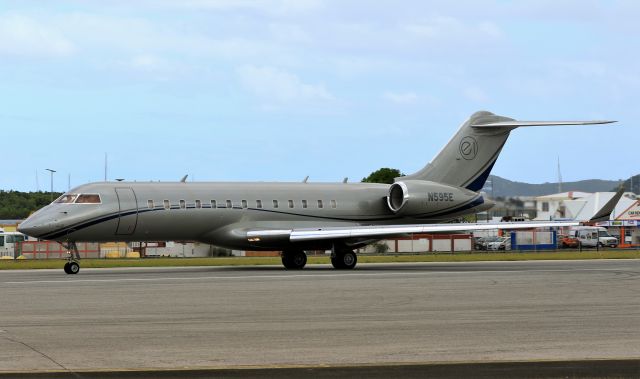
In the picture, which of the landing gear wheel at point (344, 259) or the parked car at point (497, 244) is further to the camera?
the parked car at point (497, 244)

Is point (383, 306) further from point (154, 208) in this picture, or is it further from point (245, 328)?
point (154, 208)

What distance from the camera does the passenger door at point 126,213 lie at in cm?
3784

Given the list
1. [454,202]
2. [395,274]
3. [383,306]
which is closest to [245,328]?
[383,306]

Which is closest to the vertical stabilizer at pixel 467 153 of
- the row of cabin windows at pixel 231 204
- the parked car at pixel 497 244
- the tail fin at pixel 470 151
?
the tail fin at pixel 470 151

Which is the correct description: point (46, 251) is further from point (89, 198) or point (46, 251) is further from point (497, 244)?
point (497, 244)

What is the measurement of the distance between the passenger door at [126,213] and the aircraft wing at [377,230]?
4647 mm

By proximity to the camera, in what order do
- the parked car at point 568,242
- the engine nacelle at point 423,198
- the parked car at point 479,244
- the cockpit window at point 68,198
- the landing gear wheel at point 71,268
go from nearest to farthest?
the landing gear wheel at point 71,268
the cockpit window at point 68,198
the engine nacelle at point 423,198
the parked car at point 479,244
the parked car at point 568,242

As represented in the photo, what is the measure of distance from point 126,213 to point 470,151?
1631 cm

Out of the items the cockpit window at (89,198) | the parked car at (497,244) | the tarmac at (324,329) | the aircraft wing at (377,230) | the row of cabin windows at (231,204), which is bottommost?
the tarmac at (324,329)

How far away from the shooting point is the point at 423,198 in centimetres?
4291

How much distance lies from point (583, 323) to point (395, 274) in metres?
16.9

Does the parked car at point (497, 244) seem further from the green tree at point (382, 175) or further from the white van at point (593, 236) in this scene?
the green tree at point (382, 175)

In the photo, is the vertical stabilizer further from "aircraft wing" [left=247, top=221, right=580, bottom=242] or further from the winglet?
the winglet

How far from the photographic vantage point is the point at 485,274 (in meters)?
32.9
